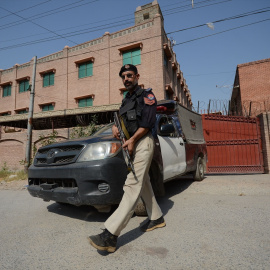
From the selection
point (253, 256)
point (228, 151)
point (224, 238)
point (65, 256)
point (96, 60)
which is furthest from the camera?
point (96, 60)

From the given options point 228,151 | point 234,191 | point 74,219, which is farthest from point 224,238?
point 228,151

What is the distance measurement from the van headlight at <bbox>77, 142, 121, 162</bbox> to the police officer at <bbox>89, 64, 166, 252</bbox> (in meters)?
0.39

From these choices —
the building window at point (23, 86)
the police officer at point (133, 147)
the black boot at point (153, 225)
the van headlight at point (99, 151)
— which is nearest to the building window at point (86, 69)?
the building window at point (23, 86)

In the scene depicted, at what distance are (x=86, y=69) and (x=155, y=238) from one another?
59.7 feet

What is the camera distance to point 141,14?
1778 cm

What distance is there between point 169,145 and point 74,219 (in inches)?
80.7

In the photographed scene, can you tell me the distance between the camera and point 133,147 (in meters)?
2.21

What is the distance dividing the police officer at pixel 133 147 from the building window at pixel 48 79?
20059 millimetres

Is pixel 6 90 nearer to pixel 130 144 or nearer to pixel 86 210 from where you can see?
pixel 86 210

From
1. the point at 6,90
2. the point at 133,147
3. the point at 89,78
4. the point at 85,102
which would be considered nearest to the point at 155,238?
the point at 133,147

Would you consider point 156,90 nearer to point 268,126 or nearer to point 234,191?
point 268,126

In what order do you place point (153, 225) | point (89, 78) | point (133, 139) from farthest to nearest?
1. point (89, 78)
2. point (153, 225)
3. point (133, 139)

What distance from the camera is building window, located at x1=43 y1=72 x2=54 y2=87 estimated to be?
2011 centimetres

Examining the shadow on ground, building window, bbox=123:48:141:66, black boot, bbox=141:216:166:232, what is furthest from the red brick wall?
black boot, bbox=141:216:166:232
